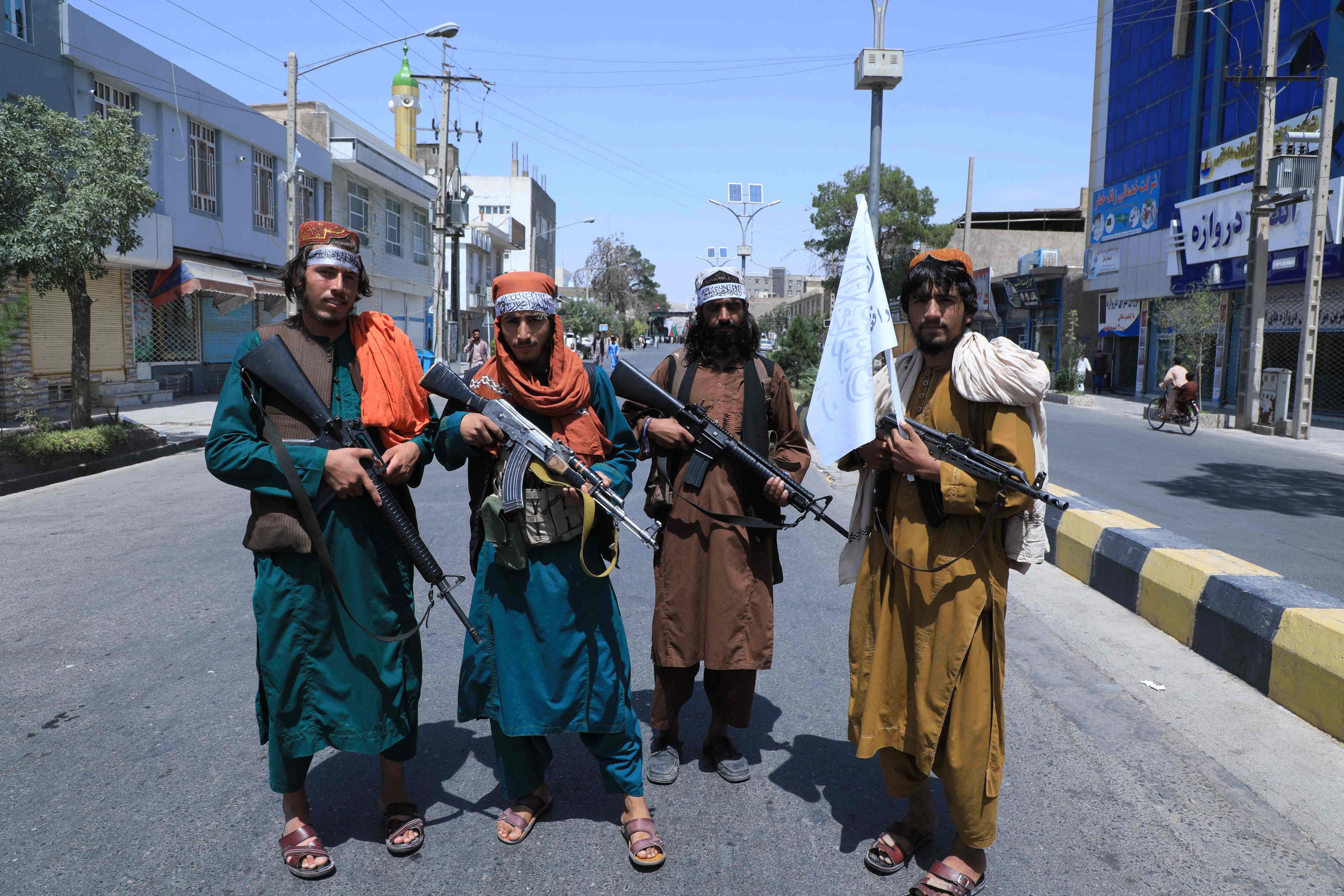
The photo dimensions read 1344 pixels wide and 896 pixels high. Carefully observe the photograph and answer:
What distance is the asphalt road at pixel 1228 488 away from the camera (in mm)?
7316

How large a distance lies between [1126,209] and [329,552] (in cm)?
3357

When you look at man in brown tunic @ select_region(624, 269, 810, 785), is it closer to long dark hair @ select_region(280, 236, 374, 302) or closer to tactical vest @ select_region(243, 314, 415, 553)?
tactical vest @ select_region(243, 314, 415, 553)

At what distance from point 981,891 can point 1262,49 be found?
63.0 ft

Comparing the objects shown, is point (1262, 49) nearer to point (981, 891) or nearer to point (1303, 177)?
point (1303, 177)

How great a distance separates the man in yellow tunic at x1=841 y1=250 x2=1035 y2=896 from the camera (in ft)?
8.52

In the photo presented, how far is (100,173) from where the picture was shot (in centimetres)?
1140

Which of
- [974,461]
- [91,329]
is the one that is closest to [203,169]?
[91,329]

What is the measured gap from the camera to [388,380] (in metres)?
2.76

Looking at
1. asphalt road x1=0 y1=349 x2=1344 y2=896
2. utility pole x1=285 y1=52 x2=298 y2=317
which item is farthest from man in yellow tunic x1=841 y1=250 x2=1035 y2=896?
utility pole x1=285 y1=52 x2=298 y2=317

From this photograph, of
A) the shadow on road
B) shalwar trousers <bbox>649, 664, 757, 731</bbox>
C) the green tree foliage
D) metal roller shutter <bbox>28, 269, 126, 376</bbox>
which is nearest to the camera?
shalwar trousers <bbox>649, 664, 757, 731</bbox>

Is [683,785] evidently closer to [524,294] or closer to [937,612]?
[937,612]

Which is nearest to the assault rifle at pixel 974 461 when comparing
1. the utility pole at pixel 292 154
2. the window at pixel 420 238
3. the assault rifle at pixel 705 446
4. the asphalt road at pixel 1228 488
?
the assault rifle at pixel 705 446

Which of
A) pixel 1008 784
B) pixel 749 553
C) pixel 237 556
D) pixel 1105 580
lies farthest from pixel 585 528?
pixel 237 556

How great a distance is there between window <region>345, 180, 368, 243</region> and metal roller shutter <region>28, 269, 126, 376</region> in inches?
444
